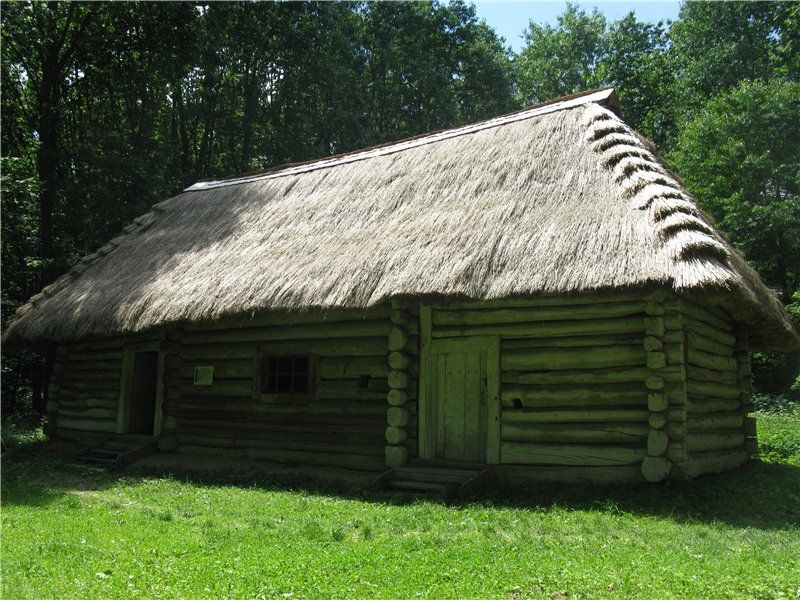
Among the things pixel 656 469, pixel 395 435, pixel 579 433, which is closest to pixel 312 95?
pixel 395 435

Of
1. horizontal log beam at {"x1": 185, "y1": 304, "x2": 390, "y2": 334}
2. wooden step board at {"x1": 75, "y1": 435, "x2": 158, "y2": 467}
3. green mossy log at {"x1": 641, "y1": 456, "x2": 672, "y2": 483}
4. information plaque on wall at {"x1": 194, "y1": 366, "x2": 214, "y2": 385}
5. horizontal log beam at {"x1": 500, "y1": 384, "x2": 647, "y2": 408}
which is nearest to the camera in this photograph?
green mossy log at {"x1": 641, "y1": 456, "x2": 672, "y2": 483}

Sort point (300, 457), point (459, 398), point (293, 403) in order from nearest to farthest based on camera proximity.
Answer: point (459, 398) < point (300, 457) < point (293, 403)

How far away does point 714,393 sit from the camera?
1006cm

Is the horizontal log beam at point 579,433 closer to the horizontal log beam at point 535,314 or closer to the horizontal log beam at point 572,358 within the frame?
the horizontal log beam at point 572,358

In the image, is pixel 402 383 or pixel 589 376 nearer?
pixel 589 376

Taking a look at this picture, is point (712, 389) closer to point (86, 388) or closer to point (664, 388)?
point (664, 388)

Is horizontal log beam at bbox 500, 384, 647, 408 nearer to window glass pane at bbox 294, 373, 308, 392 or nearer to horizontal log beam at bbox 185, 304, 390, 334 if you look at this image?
horizontal log beam at bbox 185, 304, 390, 334

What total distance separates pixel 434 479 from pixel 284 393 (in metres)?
3.59

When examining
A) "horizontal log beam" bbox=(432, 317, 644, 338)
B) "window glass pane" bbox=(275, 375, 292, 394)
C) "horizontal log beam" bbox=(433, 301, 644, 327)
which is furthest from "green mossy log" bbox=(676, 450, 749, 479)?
"window glass pane" bbox=(275, 375, 292, 394)

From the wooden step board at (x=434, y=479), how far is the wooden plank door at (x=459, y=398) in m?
0.44

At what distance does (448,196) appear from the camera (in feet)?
36.5

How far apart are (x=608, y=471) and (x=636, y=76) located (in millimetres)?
28095

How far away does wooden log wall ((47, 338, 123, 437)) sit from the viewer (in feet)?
46.9

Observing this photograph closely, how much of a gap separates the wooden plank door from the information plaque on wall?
4497mm
